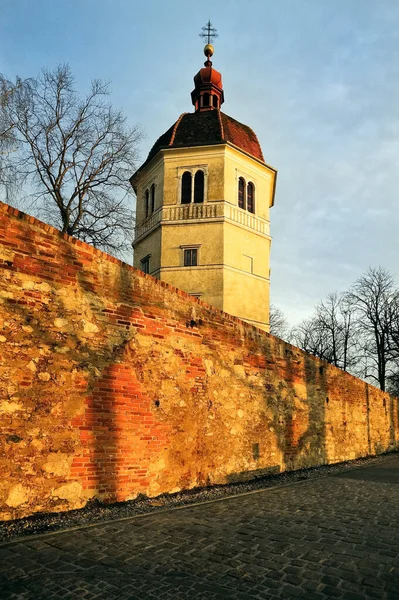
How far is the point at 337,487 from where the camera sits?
29.0 ft

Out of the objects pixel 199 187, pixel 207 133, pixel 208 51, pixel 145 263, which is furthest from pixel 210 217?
pixel 208 51

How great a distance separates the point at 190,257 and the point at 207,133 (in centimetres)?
735

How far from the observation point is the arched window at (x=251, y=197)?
82.0 feet

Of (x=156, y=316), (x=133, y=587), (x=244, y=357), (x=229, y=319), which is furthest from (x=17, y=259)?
(x=244, y=357)

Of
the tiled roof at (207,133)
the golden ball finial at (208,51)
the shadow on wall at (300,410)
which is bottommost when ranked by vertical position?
the shadow on wall at (300,410)

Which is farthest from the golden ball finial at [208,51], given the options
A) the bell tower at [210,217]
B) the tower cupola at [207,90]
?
the bell tower at [210,217]

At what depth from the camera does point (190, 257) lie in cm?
2331

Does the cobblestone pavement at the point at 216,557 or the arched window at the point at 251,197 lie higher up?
the arched window at the point at 251,197

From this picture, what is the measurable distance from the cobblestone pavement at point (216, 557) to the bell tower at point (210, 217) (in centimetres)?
1704

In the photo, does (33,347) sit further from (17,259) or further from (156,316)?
(156,316)

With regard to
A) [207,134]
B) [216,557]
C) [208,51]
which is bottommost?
[216,557]

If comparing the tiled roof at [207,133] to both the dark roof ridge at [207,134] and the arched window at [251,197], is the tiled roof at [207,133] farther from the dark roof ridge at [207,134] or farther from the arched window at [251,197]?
the arched window at [251,197]

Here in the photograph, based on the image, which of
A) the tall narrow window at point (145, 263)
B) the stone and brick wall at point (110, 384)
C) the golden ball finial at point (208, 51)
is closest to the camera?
the stone and brick wall at point (110, 384)

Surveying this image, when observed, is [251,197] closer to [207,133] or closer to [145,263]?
[207,133]
